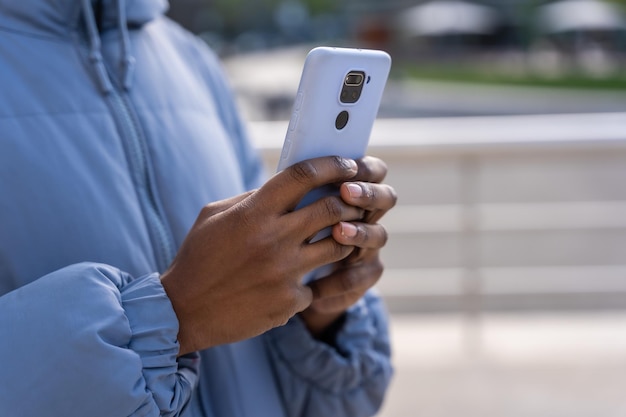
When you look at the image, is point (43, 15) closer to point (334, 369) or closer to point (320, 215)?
point (320, 215)

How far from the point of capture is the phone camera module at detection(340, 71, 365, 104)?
3.84 ft

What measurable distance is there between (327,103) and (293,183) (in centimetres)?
16

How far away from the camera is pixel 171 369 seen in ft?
3.55

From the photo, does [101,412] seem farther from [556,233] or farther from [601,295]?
[556,233]

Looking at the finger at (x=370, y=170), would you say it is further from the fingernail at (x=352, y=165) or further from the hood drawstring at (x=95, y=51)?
the hood drawstring at (x=95, y=51)

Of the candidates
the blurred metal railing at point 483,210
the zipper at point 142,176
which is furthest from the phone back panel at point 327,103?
the blurred metal railing at point 483,210

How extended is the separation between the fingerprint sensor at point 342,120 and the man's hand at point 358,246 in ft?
0.19

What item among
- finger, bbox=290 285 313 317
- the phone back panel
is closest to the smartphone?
the phone back panel

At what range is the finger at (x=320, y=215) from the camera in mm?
1061

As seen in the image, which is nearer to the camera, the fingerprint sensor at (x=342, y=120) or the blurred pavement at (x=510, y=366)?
the fingerprint sensor at (x=342, y=120)

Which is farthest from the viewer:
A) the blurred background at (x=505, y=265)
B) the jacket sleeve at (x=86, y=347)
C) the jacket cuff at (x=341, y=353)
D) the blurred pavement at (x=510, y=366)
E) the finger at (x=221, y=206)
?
the blurred background at (x=505, y=265)

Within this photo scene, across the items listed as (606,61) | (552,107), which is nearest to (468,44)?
(606,61)

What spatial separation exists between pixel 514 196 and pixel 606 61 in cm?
2592

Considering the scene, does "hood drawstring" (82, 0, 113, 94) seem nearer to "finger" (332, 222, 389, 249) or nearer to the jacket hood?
the jacket hood
